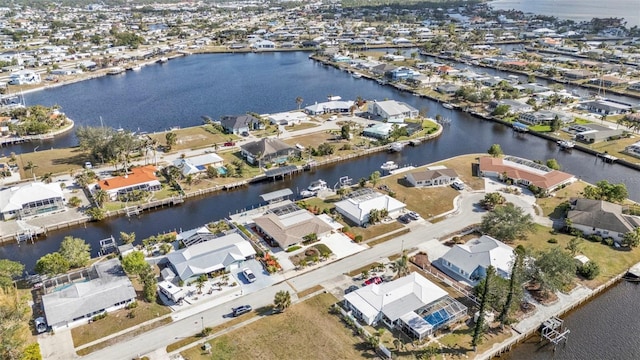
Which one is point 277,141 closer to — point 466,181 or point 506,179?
point 466,181

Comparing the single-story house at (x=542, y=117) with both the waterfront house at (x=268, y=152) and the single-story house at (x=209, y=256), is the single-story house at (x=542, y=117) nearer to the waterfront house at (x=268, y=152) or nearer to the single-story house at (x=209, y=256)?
the waterfront house at (x=268, y=152)

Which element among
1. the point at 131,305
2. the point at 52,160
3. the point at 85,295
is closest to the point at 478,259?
the point at 131,305

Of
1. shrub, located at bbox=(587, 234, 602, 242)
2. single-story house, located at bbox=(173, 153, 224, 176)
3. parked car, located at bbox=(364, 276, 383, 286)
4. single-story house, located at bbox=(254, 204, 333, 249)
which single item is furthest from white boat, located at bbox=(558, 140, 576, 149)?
single-story house, located at bbox=(173, 153, 224, 176)

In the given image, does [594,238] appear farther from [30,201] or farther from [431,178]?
[30,201]

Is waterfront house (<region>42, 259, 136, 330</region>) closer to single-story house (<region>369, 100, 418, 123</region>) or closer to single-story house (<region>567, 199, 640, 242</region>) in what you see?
single-story house (<region>567, 199, 640, 242</region>)

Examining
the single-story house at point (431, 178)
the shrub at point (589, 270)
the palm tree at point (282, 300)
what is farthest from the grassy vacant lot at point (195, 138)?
the shrub at point (589, 270)
